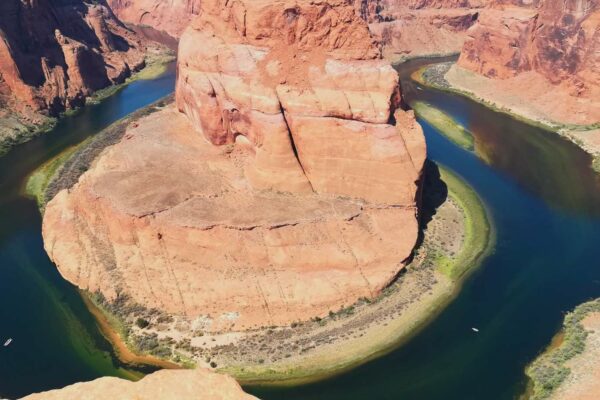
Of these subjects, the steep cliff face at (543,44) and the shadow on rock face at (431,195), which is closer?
the shadow on rock face at (431,195)

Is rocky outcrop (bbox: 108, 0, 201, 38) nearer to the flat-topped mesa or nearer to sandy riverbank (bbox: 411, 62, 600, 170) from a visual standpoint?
sandy riverbank (bbox: 411, 62, 600, 170)

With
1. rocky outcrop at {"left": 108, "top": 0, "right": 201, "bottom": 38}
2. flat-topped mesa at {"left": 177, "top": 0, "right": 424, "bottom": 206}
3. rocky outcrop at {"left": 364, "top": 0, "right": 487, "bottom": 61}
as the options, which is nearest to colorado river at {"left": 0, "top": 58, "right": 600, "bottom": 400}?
flat-topped mesa at {"left": 177, "top": 0, "right": 424, "bottom": 206}

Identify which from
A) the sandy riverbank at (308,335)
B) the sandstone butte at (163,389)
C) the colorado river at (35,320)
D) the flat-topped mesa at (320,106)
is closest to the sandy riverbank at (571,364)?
the sandy riverbank at (308,335)

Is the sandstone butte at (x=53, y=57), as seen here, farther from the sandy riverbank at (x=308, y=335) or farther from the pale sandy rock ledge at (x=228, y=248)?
the sandy riverbank at (x=308, y=335)

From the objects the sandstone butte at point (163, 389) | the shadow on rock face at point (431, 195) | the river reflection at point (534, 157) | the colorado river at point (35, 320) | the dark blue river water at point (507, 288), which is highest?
the sandstone butte at point (163, 389)

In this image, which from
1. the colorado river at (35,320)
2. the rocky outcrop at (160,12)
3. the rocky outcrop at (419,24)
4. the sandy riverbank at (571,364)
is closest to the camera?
the sandy riverbank at (571,364)

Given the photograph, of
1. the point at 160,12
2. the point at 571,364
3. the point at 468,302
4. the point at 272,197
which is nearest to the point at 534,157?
the point at 468,302
